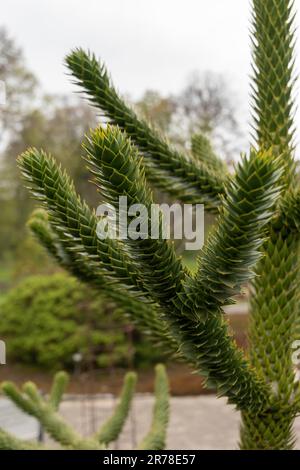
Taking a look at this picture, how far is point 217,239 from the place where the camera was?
4.27 feet

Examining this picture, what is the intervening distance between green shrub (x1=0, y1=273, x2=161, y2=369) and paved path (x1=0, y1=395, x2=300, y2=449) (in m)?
1.54

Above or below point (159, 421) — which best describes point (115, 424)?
below

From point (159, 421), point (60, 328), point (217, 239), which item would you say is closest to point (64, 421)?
point (159, 421)

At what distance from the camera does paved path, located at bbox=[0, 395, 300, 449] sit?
6.42 metres

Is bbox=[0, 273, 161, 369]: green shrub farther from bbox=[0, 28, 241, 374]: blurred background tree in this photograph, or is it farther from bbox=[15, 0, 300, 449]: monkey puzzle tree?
bbox=[15, 0, 300, 449]: monkey puzzle tree

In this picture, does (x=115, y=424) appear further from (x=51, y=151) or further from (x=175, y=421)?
(x=51, y=151)

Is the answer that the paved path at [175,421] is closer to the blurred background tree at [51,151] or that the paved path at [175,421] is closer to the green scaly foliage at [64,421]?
the blurred background tree at [51,151]

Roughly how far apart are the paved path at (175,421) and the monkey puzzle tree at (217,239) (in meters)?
4.09

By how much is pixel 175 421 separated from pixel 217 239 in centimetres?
786

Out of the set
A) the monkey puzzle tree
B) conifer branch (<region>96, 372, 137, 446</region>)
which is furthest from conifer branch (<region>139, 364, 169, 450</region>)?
the monkey puzzle tree

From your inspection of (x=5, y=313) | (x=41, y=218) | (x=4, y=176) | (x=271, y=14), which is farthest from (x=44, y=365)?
(x=4, y=176)

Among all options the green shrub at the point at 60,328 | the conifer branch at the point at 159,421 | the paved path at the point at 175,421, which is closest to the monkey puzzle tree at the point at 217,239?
the conifer branch at the point at 159,421

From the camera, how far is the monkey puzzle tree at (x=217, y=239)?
1.25 metres

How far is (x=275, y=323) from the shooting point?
1991 millimetres
